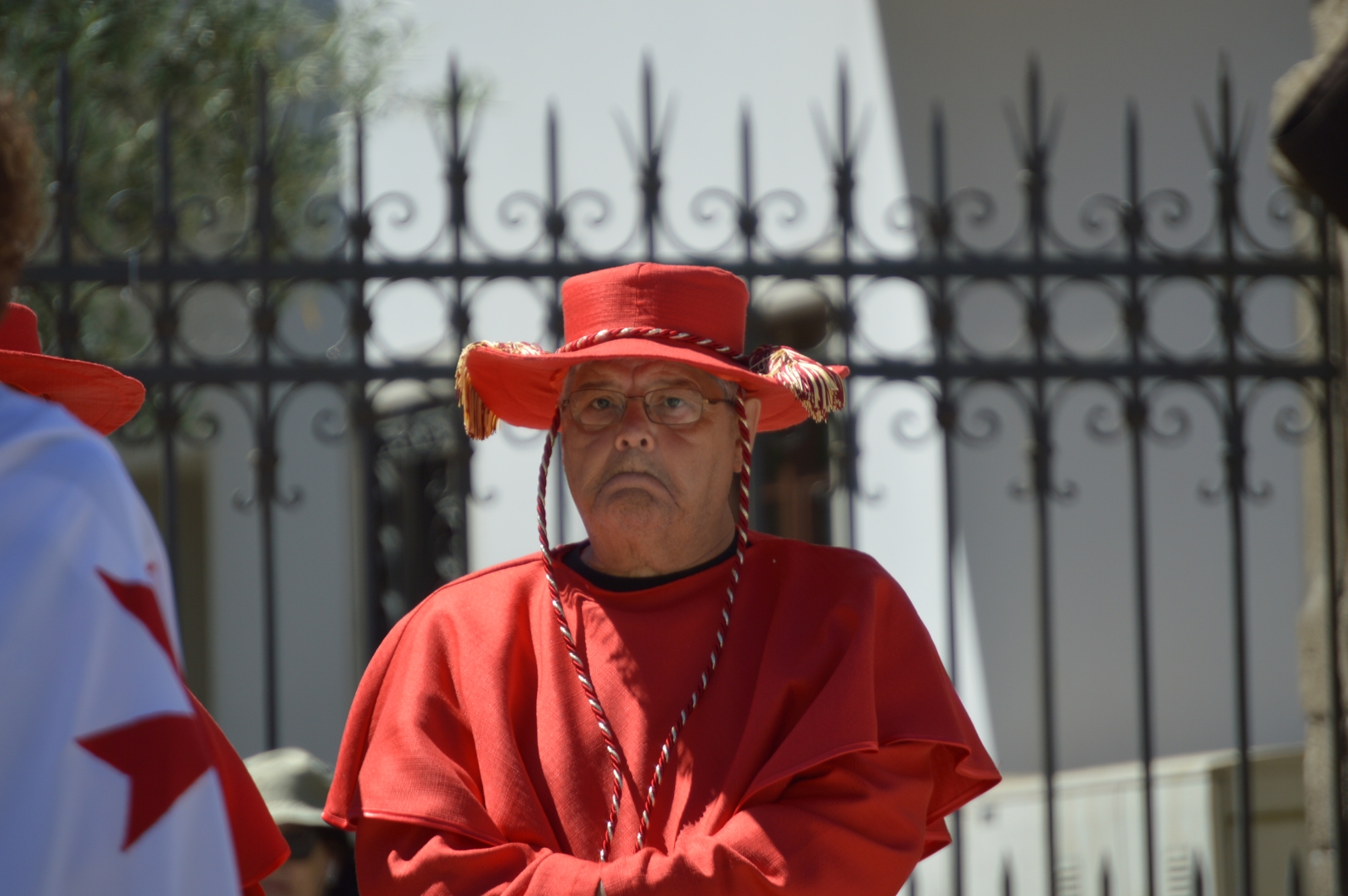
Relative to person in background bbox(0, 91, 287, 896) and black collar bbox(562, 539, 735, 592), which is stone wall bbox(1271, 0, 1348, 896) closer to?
black collar bbox(562, 539, 735, 592)

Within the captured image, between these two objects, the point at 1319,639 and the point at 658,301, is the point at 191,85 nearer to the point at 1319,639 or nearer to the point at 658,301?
the point at 658,301

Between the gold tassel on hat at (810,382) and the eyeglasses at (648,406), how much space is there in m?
0.12

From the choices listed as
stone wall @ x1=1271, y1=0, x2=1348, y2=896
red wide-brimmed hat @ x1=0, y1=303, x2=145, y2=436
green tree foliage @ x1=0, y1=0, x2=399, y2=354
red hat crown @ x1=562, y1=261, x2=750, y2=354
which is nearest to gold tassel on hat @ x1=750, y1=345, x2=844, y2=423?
red hat crown @ x1=562, y1=261, x2=750, y2=354

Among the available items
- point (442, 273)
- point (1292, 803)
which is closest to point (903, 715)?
point (442, 273)

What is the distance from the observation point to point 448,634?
92.6 inches

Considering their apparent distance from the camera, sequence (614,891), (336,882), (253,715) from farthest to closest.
A: (253,715) < (336,882) < (614,891)

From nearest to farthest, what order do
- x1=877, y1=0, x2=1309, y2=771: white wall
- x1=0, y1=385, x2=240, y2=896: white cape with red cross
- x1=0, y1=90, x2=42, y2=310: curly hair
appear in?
x1=0, y1=385, x2=240, y2=896: white cape with red cross
x1=0, y1=90, x2=42, y2=310: curly hair
x1=877, y1=0, x2=1309, y2=771: white wall

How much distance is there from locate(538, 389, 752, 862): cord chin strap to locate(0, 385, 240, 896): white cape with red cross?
1135mm

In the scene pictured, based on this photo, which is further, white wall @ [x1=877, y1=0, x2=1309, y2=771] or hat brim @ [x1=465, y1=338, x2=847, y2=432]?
white wall @ [x1=877, y1=0, x2=1309, y2=771]

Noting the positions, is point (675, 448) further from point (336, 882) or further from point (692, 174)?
point (692, 174)

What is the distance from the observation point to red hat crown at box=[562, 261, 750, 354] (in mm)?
2438

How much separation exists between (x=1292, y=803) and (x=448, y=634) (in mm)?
3500

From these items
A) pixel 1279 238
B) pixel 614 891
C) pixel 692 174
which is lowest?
pixel 614 891

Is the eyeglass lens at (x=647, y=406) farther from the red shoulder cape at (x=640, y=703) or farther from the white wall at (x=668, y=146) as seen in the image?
the white wall at (x=668, y=146)
